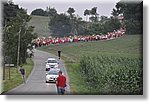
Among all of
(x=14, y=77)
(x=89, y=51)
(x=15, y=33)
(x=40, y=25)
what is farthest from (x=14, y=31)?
(x=89, y=51)

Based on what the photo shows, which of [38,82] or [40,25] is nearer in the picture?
[38,82]

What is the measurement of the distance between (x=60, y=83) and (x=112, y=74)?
695 mm

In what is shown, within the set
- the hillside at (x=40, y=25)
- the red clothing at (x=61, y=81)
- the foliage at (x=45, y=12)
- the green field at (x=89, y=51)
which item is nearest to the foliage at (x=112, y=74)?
the green field at (x=89, y=51)

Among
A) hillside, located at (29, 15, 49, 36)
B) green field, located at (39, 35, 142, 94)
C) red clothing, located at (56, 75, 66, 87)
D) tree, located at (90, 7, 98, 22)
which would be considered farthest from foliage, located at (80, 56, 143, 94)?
hillside, located at (29, 15, 49, 36)

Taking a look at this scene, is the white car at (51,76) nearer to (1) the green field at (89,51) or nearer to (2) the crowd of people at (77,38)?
(1) the green field at (89,51)

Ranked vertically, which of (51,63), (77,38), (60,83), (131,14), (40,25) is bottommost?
(60,83)

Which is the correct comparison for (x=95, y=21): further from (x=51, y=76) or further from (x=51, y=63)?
(x=51, y=76)

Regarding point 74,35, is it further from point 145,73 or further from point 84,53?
point 145,73

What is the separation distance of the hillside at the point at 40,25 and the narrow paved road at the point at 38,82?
27 centimetres

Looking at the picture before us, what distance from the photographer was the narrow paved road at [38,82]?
26.7 ft

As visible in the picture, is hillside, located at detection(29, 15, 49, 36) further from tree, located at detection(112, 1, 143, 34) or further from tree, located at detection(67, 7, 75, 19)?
tree, located at detection(112, 1, 143, 34)

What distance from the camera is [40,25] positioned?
842 cm

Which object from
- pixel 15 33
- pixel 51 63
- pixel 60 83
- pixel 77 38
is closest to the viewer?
pixel 60 83

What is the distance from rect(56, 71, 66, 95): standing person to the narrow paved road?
0.05m
